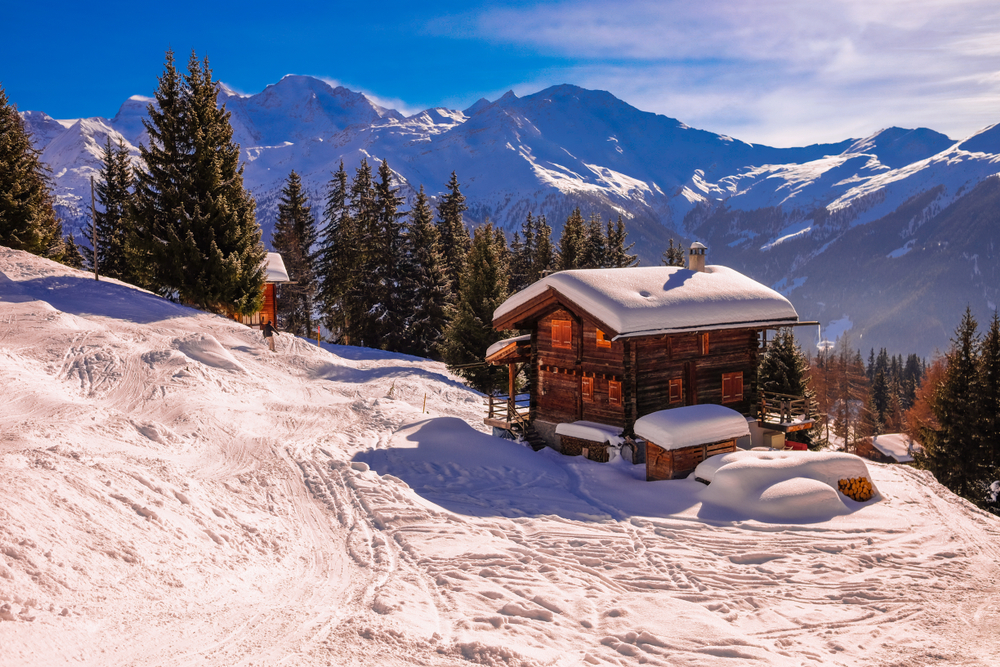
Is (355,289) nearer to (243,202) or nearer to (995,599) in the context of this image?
(243,202)

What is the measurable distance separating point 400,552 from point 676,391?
42.6ft

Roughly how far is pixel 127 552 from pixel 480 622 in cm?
527

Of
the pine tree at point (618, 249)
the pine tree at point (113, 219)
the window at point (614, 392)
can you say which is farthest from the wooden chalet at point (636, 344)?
the pine tree at point (113, 219)

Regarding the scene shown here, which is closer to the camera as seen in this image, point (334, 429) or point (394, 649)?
point (394, 649)

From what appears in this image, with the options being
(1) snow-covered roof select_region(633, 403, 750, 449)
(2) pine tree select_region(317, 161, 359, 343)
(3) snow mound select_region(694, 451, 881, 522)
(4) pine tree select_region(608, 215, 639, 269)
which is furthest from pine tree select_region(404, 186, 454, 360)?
(3) snow mound select_region(694, 451, 881, 522)

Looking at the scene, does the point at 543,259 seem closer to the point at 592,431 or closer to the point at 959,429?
the point at 959,429

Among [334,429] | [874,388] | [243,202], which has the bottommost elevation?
[874,388]

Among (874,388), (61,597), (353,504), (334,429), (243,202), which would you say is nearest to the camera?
(61,597)

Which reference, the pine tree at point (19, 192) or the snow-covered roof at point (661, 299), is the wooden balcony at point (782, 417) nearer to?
the snow-covered roof at point (661, 299)

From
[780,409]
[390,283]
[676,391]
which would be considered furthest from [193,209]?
[780,409]

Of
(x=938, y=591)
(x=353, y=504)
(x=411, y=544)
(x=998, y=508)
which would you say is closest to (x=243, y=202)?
(x=353, y=504)

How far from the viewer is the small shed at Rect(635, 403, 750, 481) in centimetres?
1795

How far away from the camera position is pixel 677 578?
1133 centimetres

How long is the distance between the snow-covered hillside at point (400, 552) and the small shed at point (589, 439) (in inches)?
24.8
